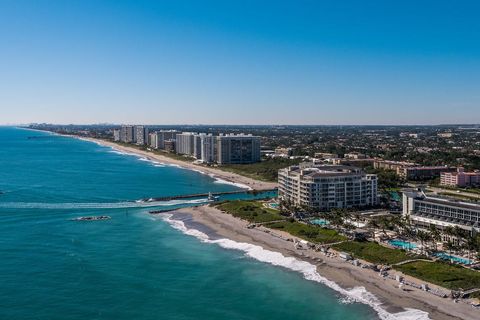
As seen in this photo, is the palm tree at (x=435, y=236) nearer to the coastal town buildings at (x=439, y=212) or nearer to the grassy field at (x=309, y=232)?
the coastal town buildings at (x=439, y=212)

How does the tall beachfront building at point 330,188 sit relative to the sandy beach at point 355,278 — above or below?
above

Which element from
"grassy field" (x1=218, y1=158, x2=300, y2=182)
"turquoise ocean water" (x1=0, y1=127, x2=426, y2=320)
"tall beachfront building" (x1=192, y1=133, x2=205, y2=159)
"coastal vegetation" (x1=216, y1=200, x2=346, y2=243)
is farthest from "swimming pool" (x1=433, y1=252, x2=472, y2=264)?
"tall beachfront building" (x1=192, y1=133, x2=205, y2=159)

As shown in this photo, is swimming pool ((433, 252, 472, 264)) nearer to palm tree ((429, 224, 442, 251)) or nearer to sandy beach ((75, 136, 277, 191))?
palm tree ((429, 224, 442, 251))

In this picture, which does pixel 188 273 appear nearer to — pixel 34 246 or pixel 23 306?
pixel 23 306

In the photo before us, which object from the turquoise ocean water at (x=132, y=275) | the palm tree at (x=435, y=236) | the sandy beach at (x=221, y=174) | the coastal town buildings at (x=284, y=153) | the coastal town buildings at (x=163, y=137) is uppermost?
the coastal town buildings at (x=163, y=137)

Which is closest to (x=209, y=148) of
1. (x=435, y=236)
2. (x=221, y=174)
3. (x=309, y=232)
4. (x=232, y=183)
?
(x=221, y=174)

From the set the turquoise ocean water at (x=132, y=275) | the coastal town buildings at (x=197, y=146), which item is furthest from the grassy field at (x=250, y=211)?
the coastal town buildings at (x=197, y=146)

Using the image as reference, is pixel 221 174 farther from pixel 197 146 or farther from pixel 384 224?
pixel 384 224
